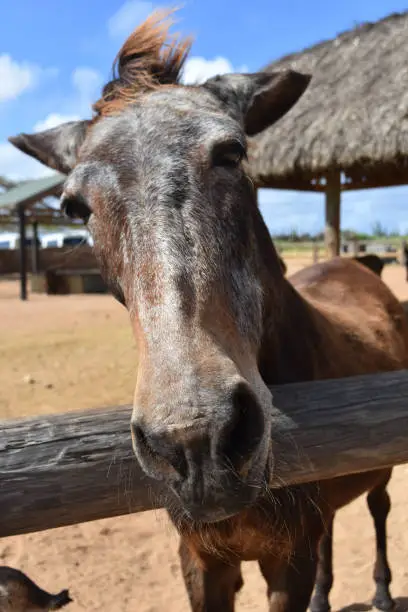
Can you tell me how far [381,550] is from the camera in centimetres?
357

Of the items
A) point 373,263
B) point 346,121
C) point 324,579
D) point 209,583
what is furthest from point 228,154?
point 346,121

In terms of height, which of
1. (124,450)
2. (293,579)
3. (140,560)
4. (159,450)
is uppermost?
(159,450)

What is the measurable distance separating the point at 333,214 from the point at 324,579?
6.18 m

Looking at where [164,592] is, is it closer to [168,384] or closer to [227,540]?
[227,540]

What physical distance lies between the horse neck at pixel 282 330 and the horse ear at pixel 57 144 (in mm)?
872

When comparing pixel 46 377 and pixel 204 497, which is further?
pixel 46 377

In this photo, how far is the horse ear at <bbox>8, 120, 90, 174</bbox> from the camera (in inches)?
90.6

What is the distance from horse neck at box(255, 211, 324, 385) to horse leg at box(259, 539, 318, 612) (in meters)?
0.73

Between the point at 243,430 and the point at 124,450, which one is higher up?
the point at 243,430

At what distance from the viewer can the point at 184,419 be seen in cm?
117

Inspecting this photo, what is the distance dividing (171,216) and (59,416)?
2.35 ft

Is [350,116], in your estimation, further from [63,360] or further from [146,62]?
[146,62]

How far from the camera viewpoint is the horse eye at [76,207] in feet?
5.91

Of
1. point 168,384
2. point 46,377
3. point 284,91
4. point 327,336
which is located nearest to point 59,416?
point 168,384
